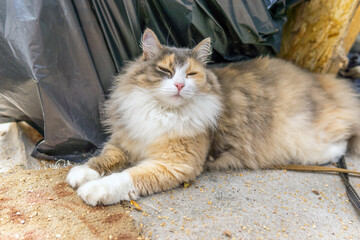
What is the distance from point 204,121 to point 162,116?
0.29 meters

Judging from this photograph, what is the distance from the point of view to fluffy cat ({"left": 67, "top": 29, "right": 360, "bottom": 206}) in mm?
1660

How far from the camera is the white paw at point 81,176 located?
5.15 ft

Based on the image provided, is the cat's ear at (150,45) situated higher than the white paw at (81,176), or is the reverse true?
the cat's ear at (150,45)

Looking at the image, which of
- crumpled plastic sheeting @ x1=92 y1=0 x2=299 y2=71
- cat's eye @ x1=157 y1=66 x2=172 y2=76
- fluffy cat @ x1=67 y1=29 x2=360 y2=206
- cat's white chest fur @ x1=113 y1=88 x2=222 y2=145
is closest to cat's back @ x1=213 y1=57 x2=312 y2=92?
fluffy cat @ x1=67 y1=29 x2=360 y2=206

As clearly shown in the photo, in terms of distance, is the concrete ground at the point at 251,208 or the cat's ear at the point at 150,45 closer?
the concrete ground at the point at 251,208

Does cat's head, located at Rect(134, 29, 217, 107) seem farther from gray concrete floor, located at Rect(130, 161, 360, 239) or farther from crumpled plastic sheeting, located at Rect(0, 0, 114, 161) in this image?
gray concrete floor, located at Rect(130, 161, 360, 239)

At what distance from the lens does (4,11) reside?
70.5 inches

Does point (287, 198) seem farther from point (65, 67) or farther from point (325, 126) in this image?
point (65, 67)

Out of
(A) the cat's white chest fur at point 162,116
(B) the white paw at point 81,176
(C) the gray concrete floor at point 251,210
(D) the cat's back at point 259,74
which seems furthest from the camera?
(D) the cat's back at point 259,74

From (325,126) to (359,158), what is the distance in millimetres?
471

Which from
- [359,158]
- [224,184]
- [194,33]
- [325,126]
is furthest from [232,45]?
[359,158]

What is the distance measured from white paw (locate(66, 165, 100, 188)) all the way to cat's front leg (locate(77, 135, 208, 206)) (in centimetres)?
9

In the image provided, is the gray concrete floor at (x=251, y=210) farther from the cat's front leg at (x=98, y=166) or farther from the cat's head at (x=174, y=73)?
the cat's head at (x=174, y=73)

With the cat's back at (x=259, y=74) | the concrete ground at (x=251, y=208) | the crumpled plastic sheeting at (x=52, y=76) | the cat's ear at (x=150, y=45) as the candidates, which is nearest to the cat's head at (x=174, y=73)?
the cat's ear at (x=150, y=45)
